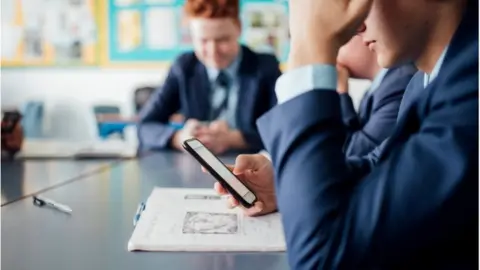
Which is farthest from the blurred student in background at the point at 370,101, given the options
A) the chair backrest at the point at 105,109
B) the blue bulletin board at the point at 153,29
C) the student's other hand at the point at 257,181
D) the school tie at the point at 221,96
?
the chair backrest at the point at 105,109

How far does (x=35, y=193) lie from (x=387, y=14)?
0.79 metres

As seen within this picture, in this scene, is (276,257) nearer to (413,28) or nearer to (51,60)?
(413,28)

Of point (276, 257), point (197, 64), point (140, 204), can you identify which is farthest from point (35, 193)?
point (197, 64)

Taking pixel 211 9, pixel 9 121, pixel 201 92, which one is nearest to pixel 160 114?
pixel 201 92

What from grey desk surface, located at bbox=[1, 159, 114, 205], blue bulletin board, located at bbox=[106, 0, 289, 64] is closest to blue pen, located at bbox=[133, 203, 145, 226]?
grey desk surface, located at bbox=[1, 159, 114, 205]

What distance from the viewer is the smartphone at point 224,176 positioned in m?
0.84

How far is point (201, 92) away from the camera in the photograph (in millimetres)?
2039

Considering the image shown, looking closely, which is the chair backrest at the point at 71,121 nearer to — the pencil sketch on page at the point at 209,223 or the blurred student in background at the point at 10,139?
the blurred student in background at the point at 10,139

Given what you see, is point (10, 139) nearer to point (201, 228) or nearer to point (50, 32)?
point (201, 228)

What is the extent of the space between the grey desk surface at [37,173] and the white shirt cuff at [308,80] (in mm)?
662

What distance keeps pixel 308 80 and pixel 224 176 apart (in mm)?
314

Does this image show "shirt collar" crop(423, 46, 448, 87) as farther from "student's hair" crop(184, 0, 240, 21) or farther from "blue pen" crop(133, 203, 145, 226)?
"student's hair" crop(184, 0, 240, 21)

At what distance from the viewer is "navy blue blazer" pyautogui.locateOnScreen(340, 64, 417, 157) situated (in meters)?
0.90

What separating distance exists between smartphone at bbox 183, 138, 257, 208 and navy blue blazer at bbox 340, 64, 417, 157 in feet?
0.53
